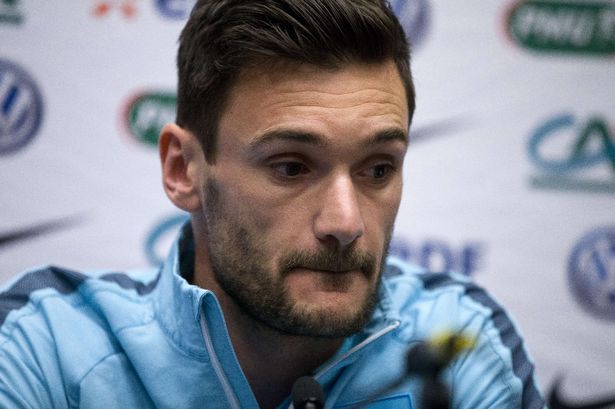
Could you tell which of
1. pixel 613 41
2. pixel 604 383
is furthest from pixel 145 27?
pixel 604 383

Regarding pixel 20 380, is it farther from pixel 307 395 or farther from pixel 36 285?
pixel 307 395

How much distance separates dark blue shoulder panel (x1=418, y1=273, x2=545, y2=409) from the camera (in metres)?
1.36

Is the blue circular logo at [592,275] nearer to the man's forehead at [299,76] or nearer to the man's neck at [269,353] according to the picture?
the man's neck at [269,353]

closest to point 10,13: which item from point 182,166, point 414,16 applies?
point 182,166

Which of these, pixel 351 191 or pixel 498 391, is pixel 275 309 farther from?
pixel 498 391

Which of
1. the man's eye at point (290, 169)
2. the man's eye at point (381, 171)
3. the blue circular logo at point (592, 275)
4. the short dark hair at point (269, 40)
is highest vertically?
the short dark hair at point (269, 40)

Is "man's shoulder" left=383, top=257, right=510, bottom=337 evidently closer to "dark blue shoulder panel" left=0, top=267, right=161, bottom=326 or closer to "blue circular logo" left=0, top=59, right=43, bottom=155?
"dark blue shoulder panel" left=0, top=267, right=161, bottom=326

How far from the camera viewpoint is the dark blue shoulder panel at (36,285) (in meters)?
1.34

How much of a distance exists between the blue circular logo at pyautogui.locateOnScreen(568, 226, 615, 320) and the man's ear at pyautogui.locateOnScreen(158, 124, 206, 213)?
137 cm

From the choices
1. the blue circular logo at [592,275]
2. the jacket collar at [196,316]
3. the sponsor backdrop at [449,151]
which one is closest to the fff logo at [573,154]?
the sponsor backdrop at [449,151]

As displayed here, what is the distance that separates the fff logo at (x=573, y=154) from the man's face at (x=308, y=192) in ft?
3.64

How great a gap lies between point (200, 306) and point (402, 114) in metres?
0.50

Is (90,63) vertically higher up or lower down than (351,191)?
higher up

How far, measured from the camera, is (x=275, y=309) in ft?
3.91
